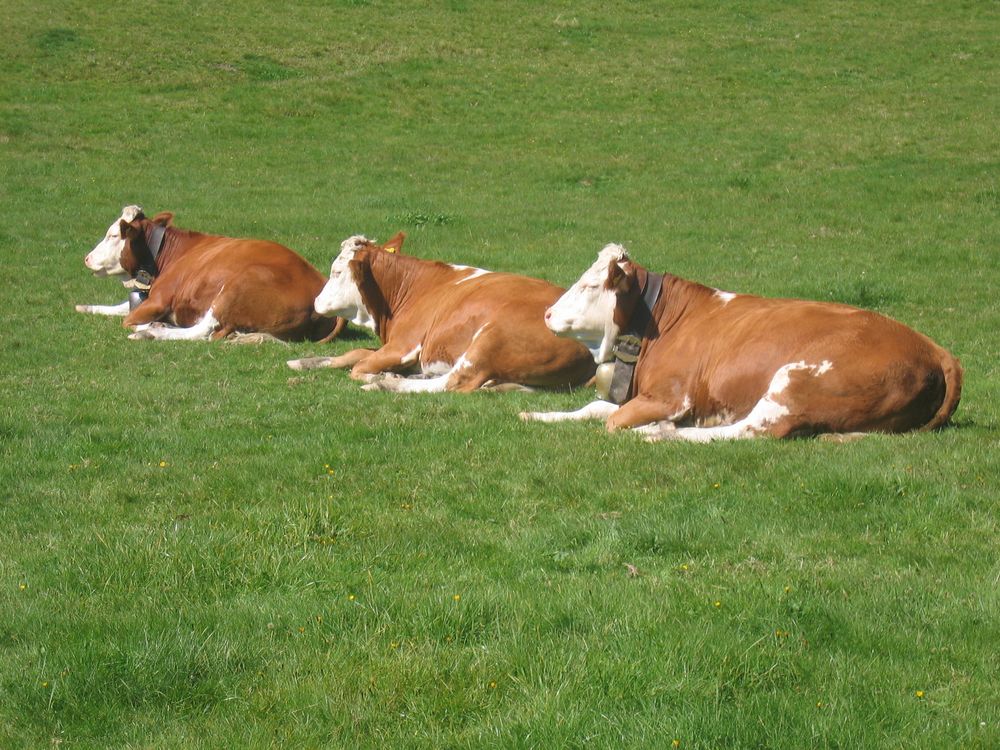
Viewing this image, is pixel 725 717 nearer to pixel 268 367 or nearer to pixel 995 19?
pixel 268 367

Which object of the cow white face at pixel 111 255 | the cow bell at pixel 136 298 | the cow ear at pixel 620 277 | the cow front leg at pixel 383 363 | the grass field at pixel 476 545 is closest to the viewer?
the grass field at pixel 476 545

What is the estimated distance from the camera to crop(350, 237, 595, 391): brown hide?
10945mm

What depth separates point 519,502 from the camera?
704 centimetres

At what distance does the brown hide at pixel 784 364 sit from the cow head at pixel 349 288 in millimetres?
3821

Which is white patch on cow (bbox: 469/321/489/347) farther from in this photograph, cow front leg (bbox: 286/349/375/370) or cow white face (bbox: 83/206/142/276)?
cow white face (bbox: 83/206/142/276)

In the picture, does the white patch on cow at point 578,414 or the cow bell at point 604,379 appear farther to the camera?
the cow bell at point 604,379

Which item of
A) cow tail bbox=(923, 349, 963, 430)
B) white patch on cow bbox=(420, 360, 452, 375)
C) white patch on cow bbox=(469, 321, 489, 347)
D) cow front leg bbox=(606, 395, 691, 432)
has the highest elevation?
cow tail bbox=(923, 349, 963, 430)

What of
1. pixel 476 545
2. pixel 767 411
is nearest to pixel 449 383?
pixel 767 411

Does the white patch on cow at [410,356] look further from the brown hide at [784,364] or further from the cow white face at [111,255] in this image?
the cow white face at [111,255]

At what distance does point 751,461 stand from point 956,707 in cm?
332

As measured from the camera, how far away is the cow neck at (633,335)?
966cm

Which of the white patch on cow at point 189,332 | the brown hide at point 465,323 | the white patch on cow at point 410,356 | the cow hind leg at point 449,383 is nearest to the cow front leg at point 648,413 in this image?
the brown hide at point 465,323

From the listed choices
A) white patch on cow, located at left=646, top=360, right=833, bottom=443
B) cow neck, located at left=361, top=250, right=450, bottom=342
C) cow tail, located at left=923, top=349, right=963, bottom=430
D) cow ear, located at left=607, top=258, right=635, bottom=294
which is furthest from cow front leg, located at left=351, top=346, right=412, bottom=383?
cow tail, located at left=923, top=349, right=963, bottom=430

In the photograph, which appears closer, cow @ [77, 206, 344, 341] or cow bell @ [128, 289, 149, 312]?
cow @ [77, 206, 344, 341]
